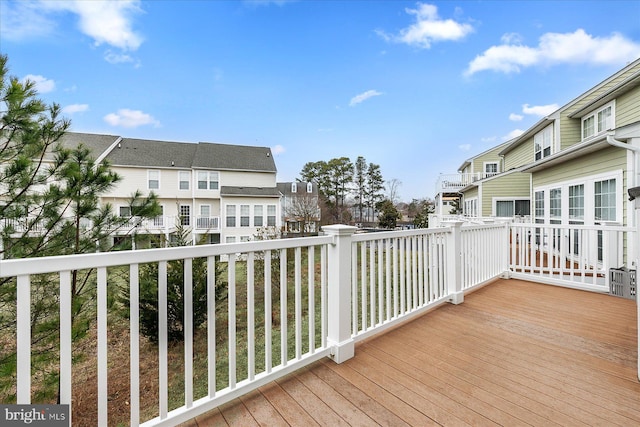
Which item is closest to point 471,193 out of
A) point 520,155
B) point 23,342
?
point 520,155

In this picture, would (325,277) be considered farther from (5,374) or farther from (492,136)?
(492,136)

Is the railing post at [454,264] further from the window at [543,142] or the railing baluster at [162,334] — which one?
the window at [543,142]

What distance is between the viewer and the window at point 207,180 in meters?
18.3

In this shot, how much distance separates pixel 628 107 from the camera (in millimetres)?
6645

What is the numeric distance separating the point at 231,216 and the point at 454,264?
53.2 feet

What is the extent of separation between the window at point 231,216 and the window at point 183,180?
3185 mm

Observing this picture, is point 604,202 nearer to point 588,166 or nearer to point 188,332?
point 588,166

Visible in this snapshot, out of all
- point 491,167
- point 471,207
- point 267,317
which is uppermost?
point 491,167

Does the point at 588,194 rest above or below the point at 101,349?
above

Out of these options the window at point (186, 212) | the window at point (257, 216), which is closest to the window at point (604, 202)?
the window at point (257, 216)

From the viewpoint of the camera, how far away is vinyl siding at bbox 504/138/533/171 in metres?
12.2

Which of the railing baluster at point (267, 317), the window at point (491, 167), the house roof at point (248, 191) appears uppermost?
the window at point (491, 167)

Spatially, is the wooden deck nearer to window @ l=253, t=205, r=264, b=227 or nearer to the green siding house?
the green siding house

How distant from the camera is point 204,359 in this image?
439cm
